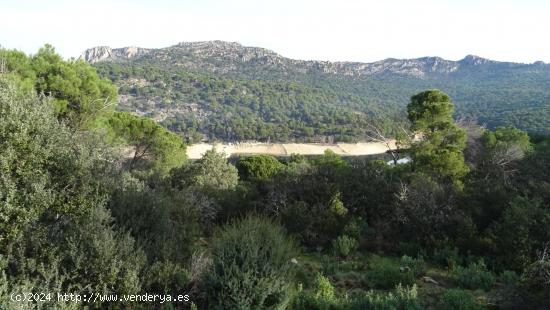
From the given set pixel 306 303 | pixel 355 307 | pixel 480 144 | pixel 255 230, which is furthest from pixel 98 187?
pixel 480 144

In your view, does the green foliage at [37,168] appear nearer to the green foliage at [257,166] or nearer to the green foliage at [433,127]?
the green foliage at [433,127]

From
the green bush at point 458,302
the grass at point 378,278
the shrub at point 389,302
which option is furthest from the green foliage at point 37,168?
the green bush at point 458,302

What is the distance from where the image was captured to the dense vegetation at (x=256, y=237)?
5.25m

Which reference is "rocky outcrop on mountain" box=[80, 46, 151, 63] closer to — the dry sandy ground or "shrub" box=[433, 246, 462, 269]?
the dry sandy ground

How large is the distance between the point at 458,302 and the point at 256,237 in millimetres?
2927

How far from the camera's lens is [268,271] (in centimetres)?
535

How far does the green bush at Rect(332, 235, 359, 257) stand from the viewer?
859 cm

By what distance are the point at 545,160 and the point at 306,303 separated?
495 inches

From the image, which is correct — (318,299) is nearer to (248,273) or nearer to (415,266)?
(248,273)

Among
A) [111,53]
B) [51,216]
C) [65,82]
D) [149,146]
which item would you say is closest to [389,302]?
[51,216]

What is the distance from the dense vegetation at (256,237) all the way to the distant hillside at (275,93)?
1442 inches

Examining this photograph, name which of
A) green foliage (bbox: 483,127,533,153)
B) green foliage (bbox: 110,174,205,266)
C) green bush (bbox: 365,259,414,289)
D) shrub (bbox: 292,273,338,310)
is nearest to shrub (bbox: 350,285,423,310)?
shrub (bbox: 292,273,338,310)

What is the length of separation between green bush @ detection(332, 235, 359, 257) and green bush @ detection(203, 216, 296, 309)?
3096 millimetres

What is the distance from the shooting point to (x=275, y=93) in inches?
4665
